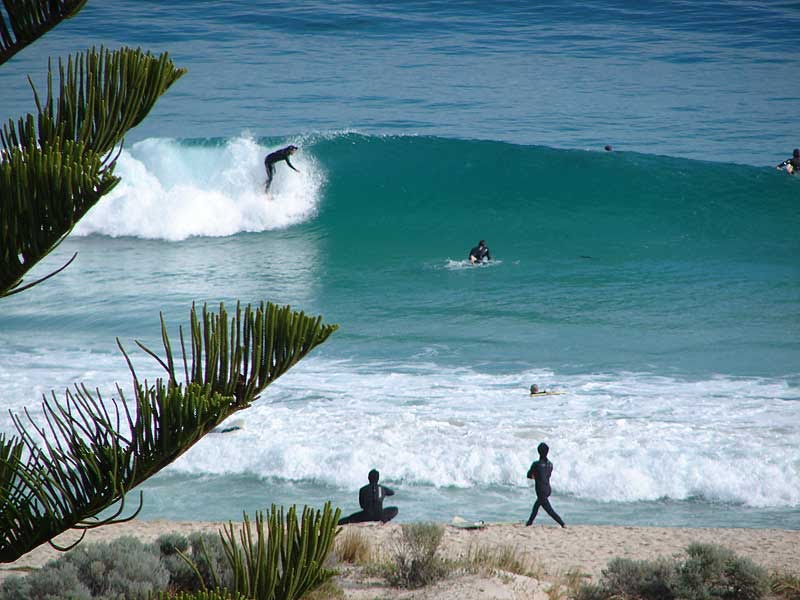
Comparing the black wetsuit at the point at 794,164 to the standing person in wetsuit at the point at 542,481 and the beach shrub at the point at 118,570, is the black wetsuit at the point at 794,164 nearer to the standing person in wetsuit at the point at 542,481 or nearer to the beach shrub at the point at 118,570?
the standing person in wetsuit at the point at 542,481

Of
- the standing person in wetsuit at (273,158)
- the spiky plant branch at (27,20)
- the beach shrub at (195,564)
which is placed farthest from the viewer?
the standing person in wetsuit at (273,158)

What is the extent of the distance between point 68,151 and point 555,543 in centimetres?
649

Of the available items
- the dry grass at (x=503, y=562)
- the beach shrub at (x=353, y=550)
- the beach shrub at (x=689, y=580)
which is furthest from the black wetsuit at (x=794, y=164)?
the beach shrub at (x=353, y=550)

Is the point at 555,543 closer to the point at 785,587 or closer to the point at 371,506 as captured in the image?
the point at 371,506

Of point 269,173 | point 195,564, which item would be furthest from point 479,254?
point 195,564

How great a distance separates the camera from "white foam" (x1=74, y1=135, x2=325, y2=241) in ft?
85.0

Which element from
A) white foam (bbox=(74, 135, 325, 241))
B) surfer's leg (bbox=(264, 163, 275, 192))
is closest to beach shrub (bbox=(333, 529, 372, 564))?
white foam (bbox=(74, 135, 325, 241))

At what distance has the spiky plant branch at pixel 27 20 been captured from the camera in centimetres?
337

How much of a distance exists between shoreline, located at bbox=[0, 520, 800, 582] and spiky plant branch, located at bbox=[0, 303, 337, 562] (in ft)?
15.2

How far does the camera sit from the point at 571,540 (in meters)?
8.55

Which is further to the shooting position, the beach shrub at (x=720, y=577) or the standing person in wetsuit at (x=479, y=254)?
the standing person in wetsuit at (x=479, y=254)

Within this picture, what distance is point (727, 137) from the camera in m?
28.6

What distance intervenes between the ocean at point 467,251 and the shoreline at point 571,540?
0.69m

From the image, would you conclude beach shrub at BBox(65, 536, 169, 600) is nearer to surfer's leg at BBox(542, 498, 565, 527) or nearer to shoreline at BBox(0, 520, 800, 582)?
shoreline at BBox(0, 520, 800, 582)
